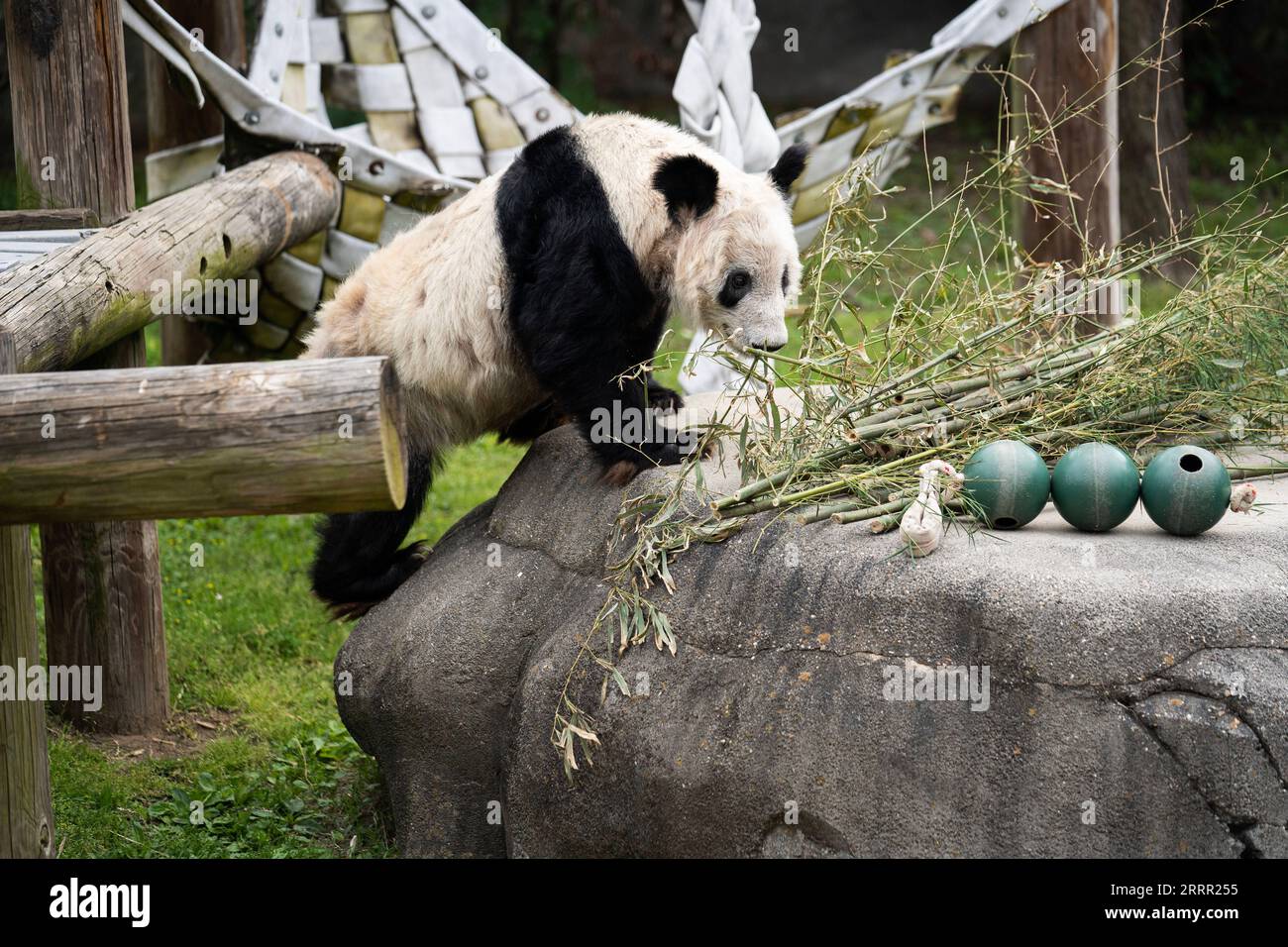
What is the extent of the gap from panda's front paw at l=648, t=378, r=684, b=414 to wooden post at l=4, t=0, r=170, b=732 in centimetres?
179

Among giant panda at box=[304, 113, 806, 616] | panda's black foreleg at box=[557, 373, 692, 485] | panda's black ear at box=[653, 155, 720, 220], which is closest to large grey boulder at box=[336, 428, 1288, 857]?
panda's black foreleg at box=[557, 373, 692, 485]

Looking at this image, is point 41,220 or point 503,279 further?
point 41,220

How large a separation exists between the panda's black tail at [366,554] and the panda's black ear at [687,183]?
119 centimetres

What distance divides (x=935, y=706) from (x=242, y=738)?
303cm

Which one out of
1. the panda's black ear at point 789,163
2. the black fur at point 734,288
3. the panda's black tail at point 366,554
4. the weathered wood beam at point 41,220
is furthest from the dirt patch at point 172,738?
the panda's black ear at point 789,163

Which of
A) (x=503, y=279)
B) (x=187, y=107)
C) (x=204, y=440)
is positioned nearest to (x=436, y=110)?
(x=187, y=107)

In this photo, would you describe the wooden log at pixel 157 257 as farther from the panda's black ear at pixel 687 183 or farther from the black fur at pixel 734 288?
the black fur at pixel 734 288

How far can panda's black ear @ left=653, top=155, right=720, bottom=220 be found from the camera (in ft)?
13.4

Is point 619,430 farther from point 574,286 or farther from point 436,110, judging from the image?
point 436,110

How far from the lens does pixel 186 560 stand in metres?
6.57

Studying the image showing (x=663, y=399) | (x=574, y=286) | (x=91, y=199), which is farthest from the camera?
(x=663, y=399)

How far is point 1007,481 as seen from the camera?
3.29 meters

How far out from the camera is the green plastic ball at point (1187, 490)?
320 cm
